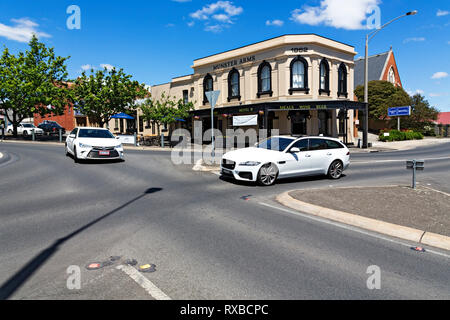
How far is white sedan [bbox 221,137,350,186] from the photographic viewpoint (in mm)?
9711

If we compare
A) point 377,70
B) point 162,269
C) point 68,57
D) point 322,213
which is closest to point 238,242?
point 162,269

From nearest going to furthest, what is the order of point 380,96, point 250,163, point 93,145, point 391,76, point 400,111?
point 250,163 → point 93,145 → point 400,111 → point 380,96 → point 391,76

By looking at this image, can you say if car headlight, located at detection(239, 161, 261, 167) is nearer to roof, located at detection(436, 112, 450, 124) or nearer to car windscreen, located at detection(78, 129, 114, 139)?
car windscreen, located at detection(78, 129, 114, 139)

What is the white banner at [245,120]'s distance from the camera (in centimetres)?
2803

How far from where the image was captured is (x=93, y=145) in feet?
44.0

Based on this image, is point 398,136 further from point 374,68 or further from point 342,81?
point 374,68

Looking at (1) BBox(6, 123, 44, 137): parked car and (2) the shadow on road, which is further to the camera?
(1) BBox(6, 123, 44, 137): parked car

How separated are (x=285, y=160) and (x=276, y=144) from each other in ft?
2.77

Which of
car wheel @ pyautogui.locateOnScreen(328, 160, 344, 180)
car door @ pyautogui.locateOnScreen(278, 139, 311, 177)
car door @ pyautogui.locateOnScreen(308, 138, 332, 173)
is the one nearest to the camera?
car door @ pyautogui.locateOnScreen(278, 139, 311, 177)

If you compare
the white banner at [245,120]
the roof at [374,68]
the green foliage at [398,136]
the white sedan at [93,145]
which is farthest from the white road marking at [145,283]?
the roof at [374,68]

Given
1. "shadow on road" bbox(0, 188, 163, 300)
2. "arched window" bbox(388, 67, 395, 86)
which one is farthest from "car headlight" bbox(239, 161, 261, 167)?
"arched window" bbox(388, 67, 395, 86)

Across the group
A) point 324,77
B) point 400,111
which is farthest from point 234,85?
point 400,111

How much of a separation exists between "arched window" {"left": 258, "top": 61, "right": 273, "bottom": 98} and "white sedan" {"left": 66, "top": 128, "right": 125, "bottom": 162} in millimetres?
17376

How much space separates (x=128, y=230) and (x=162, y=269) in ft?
5.78
